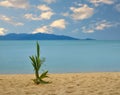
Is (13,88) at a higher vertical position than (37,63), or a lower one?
lower

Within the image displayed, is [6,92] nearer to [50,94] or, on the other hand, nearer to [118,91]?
[50,94]

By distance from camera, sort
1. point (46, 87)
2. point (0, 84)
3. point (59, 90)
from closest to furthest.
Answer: point (59, 90)
point (46, 87)
point (0, 84)

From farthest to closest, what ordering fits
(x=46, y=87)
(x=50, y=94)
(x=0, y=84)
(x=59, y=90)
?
(x=0, y=84)
(x=46, y=87)
(x=59, y=90)
(x=50, y=94)

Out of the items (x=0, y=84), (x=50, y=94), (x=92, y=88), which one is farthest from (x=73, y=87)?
(x=0, y=84)

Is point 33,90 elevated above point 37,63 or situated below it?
below

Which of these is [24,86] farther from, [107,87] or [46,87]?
[107,87]

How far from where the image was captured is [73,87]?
859 cm

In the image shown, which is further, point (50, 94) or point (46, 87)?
point (46, 87)

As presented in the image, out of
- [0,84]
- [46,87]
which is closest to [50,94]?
[46,87]

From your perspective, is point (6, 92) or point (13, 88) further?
point (13, 88)

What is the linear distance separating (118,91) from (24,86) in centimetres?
291

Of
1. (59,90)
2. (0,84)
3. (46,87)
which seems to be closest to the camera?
(59,90)

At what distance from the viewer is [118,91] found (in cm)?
779

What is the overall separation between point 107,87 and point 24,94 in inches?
97.9
